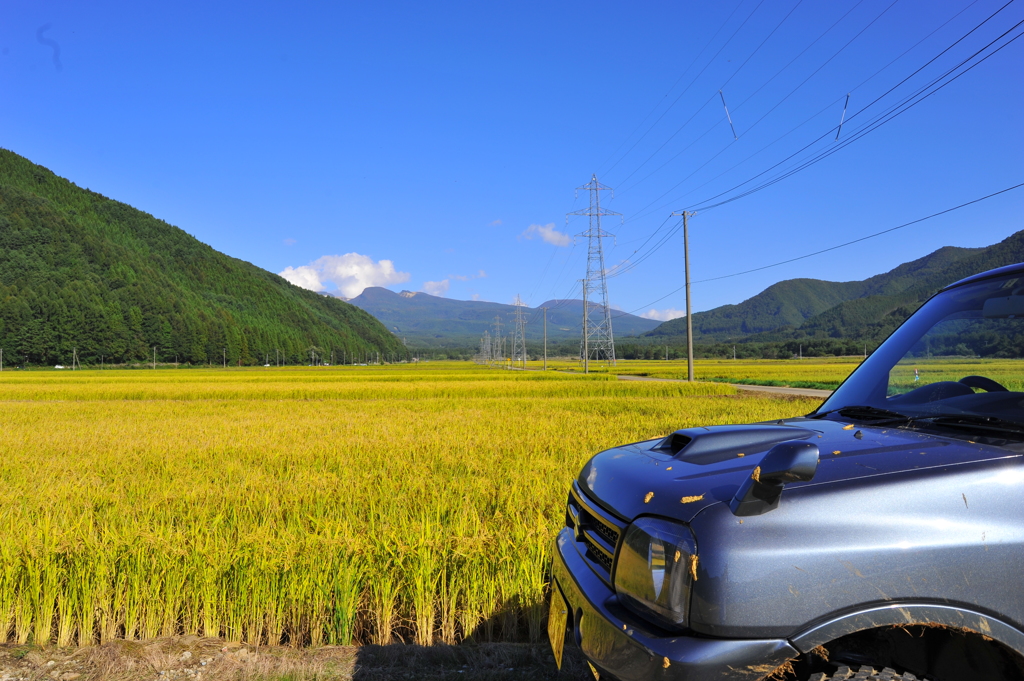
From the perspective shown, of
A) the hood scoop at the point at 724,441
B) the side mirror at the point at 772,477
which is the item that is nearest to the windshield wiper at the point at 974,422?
the hood scoop at the point at 724,441

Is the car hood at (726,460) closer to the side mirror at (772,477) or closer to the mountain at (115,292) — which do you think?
the side mirror at (772,477)

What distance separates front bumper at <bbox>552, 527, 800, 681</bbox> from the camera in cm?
135

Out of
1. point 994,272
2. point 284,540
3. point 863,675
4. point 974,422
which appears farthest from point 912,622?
point 284,540

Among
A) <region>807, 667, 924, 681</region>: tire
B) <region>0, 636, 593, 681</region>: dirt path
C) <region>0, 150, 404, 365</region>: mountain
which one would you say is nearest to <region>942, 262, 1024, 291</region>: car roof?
<region>807, 667, 924, 681</region>: tire

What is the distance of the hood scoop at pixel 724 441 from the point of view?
6.20 feet

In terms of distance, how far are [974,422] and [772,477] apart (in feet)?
3.22

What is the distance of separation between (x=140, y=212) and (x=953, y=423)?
676 feet

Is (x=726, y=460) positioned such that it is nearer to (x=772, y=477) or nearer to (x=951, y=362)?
(x=772, y=477)

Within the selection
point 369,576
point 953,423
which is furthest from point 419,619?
point 953,423

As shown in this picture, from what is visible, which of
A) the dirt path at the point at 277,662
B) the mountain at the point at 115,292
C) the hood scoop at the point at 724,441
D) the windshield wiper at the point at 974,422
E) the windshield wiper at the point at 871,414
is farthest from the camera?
the mountain at the point at 115,292

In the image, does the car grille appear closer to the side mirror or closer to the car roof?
the side mirror

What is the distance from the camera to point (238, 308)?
159 metres

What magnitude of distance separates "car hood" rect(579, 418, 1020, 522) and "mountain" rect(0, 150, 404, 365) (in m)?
125

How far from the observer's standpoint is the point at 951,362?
8.26ft
